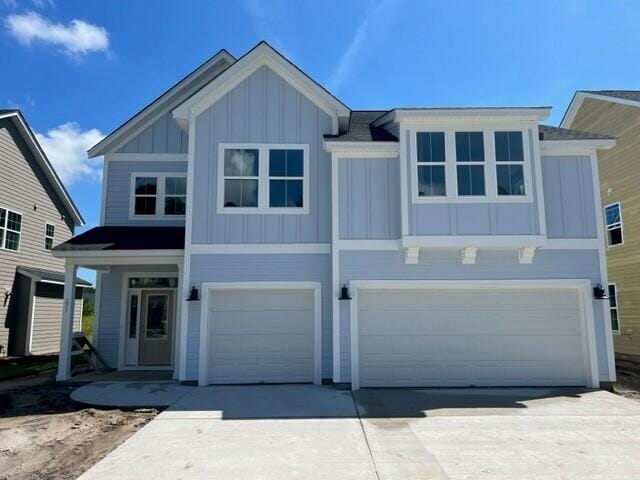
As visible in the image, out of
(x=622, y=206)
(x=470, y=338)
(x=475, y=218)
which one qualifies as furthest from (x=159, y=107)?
(x=622, y=206)

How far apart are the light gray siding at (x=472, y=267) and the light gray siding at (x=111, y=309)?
17.5ft

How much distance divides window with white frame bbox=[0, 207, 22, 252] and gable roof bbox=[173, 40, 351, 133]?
9.84m

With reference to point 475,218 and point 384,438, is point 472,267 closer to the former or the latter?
point 475,218

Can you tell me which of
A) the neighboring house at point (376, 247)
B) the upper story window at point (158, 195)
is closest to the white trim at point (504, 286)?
the neighboring house at point (376, 247)

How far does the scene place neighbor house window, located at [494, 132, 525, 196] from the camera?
977 cm

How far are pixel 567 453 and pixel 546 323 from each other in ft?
15.8

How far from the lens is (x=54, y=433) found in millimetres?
6613

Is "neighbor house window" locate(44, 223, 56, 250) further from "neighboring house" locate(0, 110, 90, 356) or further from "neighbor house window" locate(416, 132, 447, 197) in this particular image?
"neighbor house window" locate(416, 132, 447, 197)

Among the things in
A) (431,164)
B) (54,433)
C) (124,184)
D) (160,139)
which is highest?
(160,139)

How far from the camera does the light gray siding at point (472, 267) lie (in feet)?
32.6

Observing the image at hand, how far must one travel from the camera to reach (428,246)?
31.6 feet

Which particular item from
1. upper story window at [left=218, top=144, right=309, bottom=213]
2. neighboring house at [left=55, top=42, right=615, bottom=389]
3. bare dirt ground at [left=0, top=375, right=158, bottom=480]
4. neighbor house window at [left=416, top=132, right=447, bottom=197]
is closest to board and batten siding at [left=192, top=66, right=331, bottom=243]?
neighboring house at [left=55, top=42, right=615, bottom=389]

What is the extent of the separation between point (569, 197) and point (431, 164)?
307cm

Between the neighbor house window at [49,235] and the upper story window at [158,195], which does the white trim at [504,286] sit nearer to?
the upper story window at [158,195]
